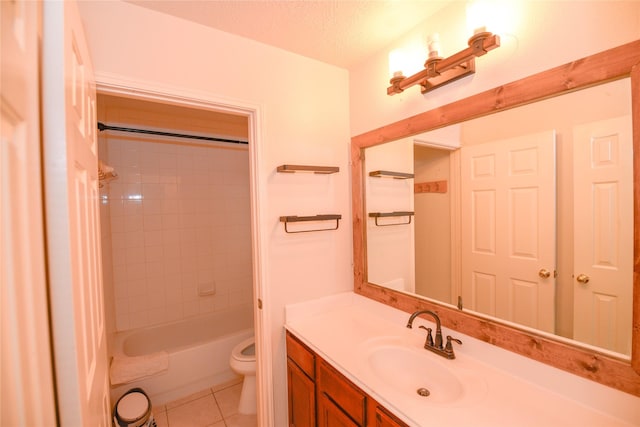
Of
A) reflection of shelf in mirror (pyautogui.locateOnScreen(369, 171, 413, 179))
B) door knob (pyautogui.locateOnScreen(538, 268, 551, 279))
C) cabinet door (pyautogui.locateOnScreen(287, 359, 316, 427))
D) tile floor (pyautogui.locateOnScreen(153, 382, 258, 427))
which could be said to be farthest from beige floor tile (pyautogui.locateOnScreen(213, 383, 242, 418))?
door knob (pyautogui.locateOnScreen(538, 268, 551, 279))

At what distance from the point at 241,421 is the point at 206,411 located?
326mm

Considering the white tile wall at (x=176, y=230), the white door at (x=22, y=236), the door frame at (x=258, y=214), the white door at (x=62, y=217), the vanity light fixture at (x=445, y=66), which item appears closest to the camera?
the white door at (x=22, y=236)

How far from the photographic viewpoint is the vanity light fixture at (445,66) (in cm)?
105

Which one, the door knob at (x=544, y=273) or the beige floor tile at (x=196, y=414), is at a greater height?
the door knob at (x=544, y=273)

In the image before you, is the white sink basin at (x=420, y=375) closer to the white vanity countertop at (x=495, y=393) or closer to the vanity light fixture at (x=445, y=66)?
the white vanity countertop at (x=495, y=393)

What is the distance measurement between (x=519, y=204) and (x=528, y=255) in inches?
8.3

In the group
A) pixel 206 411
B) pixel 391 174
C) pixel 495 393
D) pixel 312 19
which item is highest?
pixel 312 19

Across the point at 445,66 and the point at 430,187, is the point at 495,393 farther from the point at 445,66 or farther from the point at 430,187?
the point at 445,66

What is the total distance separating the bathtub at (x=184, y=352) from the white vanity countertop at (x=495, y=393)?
1378mm

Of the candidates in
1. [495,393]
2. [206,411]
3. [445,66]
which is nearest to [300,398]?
[495,393]

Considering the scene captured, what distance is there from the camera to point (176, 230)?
2.86 meters

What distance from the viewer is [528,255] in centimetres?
110

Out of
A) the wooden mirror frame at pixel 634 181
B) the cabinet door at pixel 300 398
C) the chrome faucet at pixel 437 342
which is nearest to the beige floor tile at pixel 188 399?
the cabinet door at pixel 300 398

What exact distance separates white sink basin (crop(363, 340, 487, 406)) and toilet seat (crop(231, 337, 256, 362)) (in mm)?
1198
